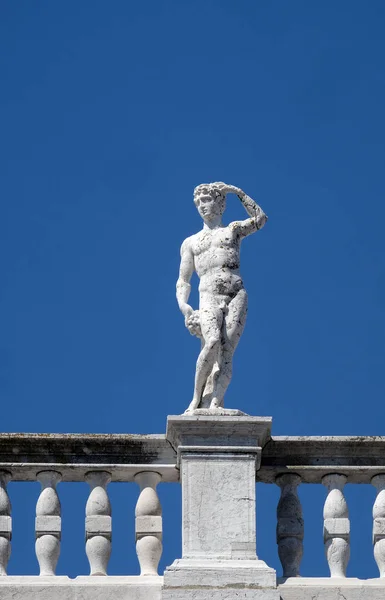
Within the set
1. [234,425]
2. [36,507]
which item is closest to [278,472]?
[234,425]

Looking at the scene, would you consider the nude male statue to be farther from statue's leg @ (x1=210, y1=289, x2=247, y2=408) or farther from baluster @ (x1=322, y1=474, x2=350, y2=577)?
baluster @ (x1=322, y1=474, x2=350, y2=577)

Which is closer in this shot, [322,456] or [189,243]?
[322,456]

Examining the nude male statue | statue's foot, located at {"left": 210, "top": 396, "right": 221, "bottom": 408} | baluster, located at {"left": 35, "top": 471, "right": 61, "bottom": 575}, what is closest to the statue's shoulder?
the nude male statue

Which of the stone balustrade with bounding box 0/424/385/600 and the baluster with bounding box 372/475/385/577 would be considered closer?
the stone balustrade with bounding box 0/424/385/600

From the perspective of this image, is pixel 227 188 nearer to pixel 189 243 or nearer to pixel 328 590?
pixel 189 243

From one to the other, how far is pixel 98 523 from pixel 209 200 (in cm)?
369

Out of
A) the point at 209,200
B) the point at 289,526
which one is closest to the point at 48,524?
the point at 289,526

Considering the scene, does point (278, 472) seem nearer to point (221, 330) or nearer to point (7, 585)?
point (221, 330)

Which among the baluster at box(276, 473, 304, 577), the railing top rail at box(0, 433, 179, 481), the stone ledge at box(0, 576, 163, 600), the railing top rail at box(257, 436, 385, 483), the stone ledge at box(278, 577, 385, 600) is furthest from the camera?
the railing top rail at box(257, 436, 385, 483)

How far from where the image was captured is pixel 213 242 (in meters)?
21.7

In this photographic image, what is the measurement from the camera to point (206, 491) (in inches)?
800

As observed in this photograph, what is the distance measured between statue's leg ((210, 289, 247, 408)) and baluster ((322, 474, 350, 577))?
146 cm

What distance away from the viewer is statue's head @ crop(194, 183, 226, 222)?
72.1 feet

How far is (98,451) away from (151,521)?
0.87 metres
